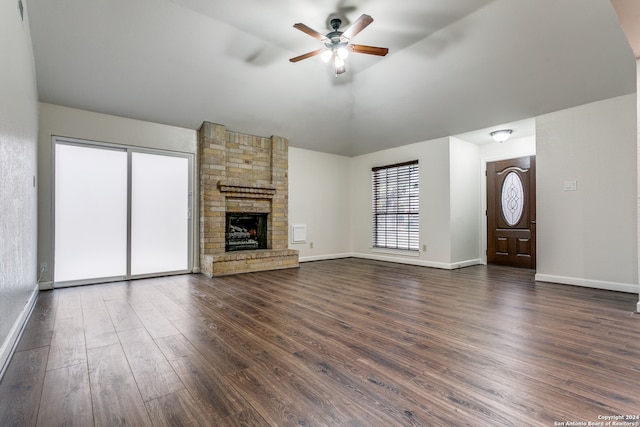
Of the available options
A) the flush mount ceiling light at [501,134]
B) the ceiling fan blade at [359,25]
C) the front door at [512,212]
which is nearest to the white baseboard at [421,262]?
the front door at [512,212]

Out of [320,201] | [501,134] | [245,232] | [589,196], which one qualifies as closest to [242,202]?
[245,232]

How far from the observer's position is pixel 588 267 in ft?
13.6

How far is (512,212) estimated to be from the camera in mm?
5891

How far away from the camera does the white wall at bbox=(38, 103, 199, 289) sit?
13.4 feet

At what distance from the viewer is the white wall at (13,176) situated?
191cm

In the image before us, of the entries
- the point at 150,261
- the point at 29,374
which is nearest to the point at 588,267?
the point at 29,374

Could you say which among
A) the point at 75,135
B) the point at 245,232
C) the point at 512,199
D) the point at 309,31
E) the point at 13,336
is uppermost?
the point at 309,31

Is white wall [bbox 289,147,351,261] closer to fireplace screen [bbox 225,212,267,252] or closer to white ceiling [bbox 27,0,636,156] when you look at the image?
fireplace screen [bbox 225,212,267,252]

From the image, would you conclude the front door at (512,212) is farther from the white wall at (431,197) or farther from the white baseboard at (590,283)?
the white baseboard at (590,283)

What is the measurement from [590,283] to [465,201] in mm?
2365

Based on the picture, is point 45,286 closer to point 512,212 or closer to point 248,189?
point 248,189

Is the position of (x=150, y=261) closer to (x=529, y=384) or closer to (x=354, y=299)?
(x=354, y=299)

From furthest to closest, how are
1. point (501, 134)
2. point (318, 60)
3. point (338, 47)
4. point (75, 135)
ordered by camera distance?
point (501, 134) < point (318, 60) < point (75, 135) < point (338, 47)

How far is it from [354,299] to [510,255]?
4023 mm
